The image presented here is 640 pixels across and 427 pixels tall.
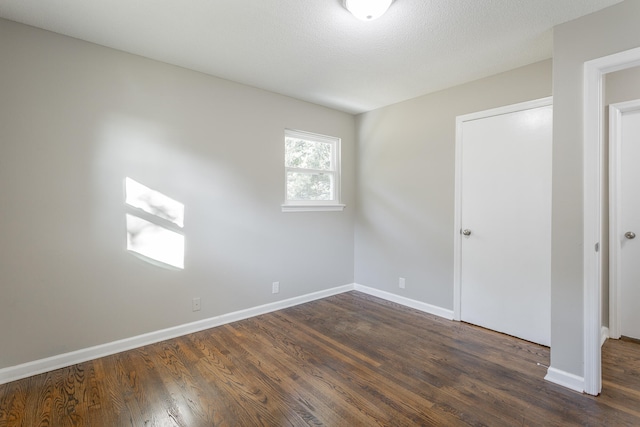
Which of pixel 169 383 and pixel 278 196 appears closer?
pixel 169 383

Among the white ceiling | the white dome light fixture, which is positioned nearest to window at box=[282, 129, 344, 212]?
the white ceiling

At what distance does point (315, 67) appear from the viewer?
2812 millimetres

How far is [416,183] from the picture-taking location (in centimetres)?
361

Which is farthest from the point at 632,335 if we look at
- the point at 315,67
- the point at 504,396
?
the point at 315,67

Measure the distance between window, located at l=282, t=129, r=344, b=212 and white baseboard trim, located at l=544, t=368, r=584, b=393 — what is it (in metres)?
2.72

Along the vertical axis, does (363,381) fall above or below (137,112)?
below

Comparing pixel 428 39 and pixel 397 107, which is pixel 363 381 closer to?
pixel 428 39

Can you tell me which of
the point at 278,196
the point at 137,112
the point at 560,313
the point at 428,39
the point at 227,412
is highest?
the point at 428,39

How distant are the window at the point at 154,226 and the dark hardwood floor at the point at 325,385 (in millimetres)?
789

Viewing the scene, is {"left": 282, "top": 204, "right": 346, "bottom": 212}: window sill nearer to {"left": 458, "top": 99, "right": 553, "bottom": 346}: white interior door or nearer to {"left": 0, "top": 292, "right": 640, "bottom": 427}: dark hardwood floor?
{"left": 0, "top": 292, "right": 640, "bottom": 427}: dark hardwood floor

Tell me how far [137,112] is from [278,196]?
1.59 meters

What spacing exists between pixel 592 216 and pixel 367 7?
6.50ft

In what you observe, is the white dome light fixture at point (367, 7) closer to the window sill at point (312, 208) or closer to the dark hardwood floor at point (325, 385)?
the window sill at point (312, 208)

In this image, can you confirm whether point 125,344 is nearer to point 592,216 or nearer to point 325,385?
point 325,385
